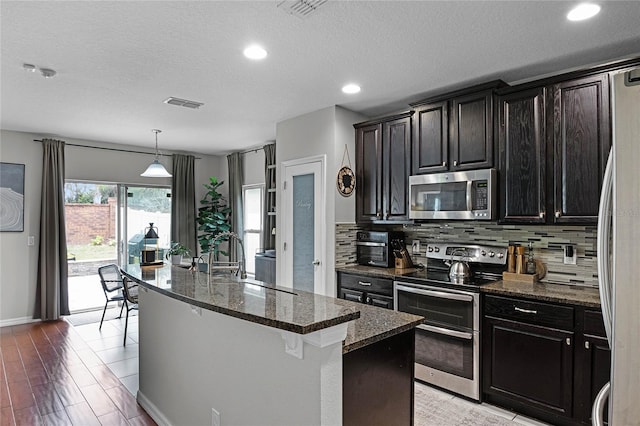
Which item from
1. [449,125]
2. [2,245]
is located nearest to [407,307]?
[449,125]

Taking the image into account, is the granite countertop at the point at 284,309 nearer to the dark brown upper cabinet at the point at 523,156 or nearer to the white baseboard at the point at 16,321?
the dark brown upper cabinet at the point at 523,156

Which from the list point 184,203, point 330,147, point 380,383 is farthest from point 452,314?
point 184,203

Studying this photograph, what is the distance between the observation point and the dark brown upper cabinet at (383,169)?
371 cm

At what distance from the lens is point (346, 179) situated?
159 inches

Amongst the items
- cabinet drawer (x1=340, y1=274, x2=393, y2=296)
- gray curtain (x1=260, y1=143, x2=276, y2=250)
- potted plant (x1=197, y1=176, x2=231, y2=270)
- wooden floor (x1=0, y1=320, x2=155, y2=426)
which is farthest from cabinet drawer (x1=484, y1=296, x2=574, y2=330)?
potted plant (x1=197, y1=176, x2=231, y2=270)

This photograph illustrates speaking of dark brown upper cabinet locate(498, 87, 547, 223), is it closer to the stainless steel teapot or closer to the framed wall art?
the stainless steel teapot

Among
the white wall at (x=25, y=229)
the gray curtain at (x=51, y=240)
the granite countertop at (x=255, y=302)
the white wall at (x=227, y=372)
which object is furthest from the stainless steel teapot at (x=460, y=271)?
the white wall at (x=25, y=229)

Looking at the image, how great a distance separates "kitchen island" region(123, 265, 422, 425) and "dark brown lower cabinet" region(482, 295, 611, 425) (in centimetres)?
121

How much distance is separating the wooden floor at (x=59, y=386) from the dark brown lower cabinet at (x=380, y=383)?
1.83m

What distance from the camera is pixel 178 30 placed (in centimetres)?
231

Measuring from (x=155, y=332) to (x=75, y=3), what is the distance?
2098 mm

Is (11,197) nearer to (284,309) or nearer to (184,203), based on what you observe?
(184,203)

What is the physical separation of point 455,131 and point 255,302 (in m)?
2.44

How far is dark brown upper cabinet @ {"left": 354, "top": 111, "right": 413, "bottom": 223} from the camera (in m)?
3.71
